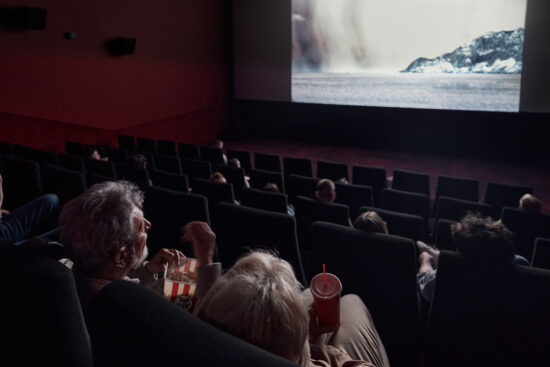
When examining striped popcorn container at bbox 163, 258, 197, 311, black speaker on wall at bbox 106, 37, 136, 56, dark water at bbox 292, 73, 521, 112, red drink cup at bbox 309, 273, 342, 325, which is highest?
black speaker on wall at bbox 106, 37, 136, 56

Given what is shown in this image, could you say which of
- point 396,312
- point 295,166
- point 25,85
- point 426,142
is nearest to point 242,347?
point 396,312

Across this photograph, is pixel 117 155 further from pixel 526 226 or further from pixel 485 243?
pixel 485 243

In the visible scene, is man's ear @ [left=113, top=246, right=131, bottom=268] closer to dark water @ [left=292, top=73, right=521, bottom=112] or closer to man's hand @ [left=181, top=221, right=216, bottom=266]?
man's hand @ [left=181, top=221, right=216, bottom=266]

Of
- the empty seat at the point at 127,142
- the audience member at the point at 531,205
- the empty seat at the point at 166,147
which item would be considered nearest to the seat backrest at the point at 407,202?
the audience member at the point at 531,205

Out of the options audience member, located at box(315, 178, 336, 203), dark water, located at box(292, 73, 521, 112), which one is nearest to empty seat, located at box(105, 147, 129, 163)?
audience member, located at box(315, 178, 336, 203)

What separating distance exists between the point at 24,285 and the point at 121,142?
6499mm

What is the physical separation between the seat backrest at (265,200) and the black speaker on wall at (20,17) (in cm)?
427

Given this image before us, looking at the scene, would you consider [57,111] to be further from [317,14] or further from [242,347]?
[242,347]

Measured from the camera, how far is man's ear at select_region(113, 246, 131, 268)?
134 centimetres

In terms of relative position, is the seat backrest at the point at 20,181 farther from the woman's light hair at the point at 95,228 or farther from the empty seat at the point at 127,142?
the empty seat at the point at 127,142

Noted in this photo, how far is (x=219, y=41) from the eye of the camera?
1004 centimetres

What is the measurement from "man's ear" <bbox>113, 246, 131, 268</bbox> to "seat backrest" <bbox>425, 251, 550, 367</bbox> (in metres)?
1.23

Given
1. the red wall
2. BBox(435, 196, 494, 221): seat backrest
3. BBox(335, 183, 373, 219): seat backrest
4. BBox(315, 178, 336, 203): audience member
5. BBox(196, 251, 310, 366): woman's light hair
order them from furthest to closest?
the red wall → BBox(335, 183, 373, 219): seat backrest → BBox(435, 196, 494, 221): seat backrest → BBox(315, 178, 336, 203): audience member → BBox(196, 251, 310, 366): woman's light hair

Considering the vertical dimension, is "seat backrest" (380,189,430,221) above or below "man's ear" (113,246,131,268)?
below
